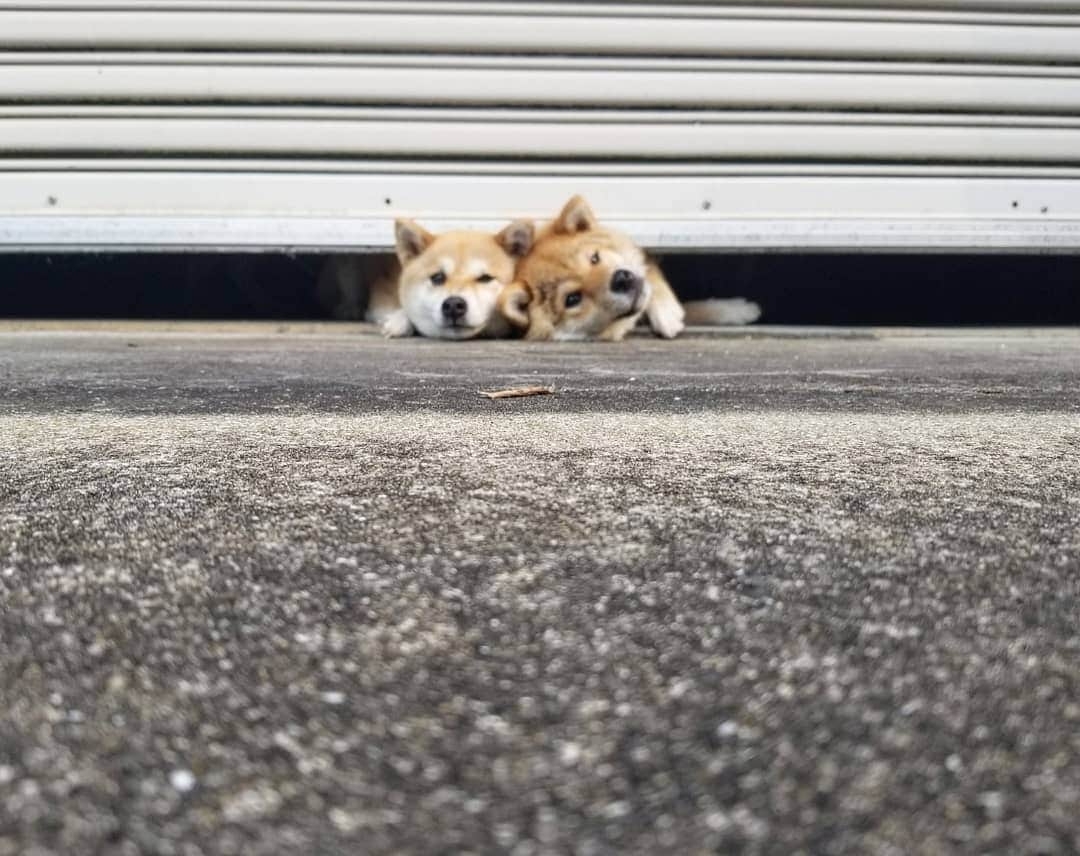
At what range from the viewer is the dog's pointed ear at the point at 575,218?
284 centimetres

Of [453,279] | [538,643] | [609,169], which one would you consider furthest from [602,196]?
[538,643]

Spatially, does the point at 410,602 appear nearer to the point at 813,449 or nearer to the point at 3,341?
the point at 813,449

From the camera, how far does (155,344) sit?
232cm

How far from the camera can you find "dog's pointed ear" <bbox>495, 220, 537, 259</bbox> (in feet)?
9.65

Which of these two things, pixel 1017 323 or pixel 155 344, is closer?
pixel 155 344

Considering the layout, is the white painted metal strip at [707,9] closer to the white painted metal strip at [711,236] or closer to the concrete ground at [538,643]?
the white painted metal strip at [711,236]

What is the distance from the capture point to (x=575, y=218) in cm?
288

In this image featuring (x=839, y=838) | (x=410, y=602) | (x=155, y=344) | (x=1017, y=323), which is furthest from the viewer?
(x=1017, y=323)

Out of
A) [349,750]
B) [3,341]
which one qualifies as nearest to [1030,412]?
[349,750]

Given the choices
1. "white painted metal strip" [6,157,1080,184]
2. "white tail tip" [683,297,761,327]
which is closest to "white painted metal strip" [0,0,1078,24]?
"white painted metal strip" [6,157,1080,184]

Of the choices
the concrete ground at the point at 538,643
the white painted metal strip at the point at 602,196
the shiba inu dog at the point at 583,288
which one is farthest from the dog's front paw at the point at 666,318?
the concrete ground at the point at 538,643

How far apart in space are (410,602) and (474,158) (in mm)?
2664

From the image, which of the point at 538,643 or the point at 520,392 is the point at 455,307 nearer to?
the point at 520,392

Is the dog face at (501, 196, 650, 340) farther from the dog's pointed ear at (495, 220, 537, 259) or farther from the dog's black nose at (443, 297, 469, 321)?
the dog's black nose at (443, 297, 469, 321)
